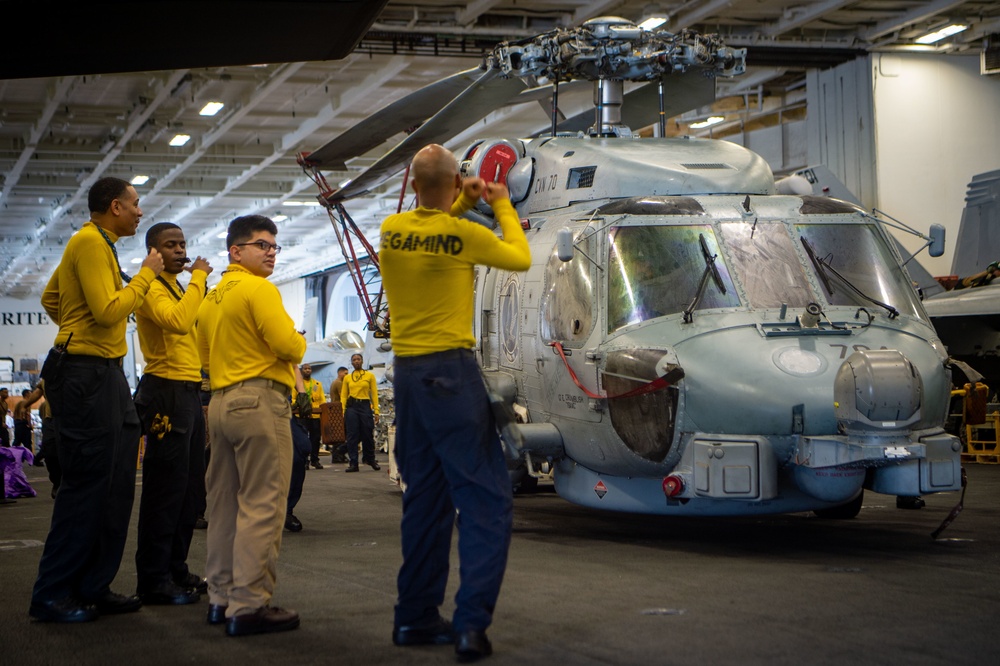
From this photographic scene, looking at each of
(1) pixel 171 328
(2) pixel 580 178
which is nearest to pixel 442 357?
(1) pixel 171 328

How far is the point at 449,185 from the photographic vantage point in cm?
496

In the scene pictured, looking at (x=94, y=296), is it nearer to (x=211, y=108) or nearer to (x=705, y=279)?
(x=705, y=279)

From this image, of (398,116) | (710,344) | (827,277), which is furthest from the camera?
(398,116)

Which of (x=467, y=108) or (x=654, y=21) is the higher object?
(x=654, y=21)

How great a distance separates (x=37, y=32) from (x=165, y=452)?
3075 millimetres

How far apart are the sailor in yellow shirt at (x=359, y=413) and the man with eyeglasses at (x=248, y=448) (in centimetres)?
1091

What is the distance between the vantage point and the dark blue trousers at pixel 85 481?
5.43 meters

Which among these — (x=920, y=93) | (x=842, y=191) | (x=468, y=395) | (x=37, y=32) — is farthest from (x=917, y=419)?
(x=920, y=93)

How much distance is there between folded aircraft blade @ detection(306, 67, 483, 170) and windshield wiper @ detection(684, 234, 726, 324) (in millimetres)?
2822

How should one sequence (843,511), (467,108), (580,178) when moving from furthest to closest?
1. (467,108)
2. (843,511)
3. (580,178)

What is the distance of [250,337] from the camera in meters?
5.35

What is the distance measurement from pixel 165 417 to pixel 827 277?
4.36 meters

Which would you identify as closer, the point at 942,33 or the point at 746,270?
the point at 746,270

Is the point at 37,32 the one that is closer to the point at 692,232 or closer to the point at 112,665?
the point at 112,665
